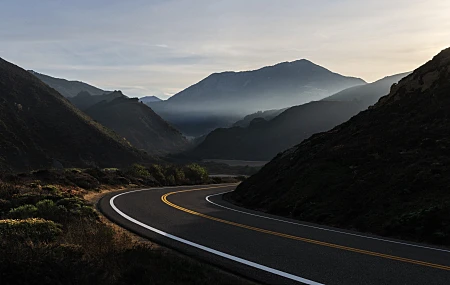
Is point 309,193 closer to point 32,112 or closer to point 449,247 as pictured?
point 449,247

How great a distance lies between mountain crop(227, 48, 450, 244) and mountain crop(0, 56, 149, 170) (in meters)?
56.5

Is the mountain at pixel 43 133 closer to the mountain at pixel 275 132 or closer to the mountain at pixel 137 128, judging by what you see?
the mountain at pixel 275 132

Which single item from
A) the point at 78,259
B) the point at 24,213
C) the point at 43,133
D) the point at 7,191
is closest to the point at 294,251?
the point at 78,259

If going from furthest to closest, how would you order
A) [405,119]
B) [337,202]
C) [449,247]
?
1. [405,119]
2. [337,202]
3. [449,247]

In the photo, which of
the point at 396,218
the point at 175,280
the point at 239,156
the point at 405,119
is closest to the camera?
the point at 175,280

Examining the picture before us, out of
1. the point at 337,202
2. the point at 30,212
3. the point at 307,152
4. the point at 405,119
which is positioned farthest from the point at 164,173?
the point at 30,212

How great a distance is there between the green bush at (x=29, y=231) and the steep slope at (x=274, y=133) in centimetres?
14721

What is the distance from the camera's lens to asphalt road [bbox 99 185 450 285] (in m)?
6.80

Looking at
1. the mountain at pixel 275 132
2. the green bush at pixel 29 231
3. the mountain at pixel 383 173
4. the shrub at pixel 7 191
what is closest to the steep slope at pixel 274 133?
the mountain at pixel 275 132

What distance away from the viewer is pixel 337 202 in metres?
16.1

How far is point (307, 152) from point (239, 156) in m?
139

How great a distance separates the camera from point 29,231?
8.00 metres

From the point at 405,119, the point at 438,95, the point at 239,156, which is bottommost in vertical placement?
the point at 239,156

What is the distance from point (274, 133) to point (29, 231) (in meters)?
165
